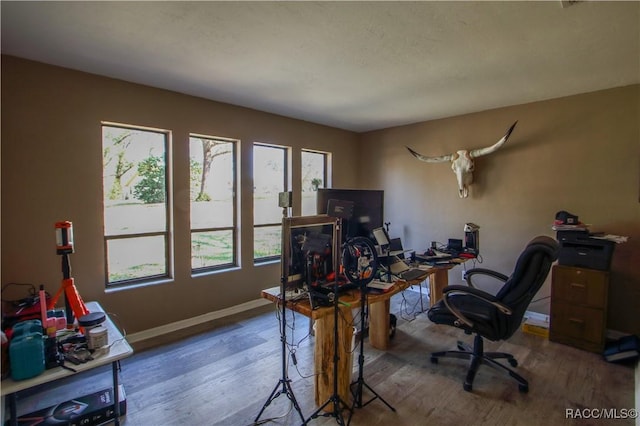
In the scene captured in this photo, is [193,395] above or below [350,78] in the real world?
below

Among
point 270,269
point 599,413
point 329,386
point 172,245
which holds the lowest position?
point 599,413

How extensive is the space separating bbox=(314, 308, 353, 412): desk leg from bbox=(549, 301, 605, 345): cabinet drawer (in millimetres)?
2346

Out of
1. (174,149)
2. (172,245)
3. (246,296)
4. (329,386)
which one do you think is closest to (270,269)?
(246,296)

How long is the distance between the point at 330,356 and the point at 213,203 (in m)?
2.44

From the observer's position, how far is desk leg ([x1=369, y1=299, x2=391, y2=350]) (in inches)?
116

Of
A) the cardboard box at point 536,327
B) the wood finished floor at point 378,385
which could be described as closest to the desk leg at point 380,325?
the wood finished floor at point 378,385

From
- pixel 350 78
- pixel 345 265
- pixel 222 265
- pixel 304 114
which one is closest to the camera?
pixel 345 265

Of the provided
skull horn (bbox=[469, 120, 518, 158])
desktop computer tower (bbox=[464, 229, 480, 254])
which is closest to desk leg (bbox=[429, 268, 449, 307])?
desktop computer tower (bbox=[464, 229, 480, 254])

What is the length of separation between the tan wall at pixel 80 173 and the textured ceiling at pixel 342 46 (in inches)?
8.1

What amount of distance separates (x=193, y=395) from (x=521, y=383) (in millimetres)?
2471

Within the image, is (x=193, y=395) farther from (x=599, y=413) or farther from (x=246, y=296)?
(x=599, y=413)

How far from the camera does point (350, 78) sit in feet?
9.60

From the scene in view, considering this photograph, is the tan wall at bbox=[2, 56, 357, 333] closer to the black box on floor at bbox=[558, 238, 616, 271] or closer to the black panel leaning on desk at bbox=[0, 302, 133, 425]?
the black panel leaning on desk at bbox=[0, 302, 133, 425]

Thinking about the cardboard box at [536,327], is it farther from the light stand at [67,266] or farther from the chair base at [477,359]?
the light stand at [67,266]
